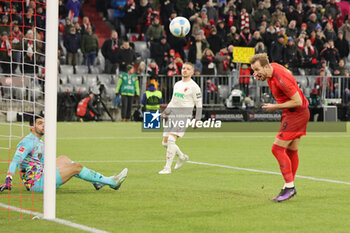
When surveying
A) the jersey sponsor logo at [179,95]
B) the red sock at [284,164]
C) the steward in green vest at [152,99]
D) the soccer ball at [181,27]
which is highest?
the soccer ball at [181,27]

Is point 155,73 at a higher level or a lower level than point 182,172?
higher

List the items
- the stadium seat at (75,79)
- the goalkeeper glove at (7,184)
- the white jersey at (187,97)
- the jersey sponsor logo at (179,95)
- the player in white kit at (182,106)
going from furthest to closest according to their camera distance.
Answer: the stadium seat at (75,79)
the jersey sponsor logo at (179,95)
the white jersey at (187,97)
the player in white kit at (182,106)
the goalkeeper glove at (7,184)

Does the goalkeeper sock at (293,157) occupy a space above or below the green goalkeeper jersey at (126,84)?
below

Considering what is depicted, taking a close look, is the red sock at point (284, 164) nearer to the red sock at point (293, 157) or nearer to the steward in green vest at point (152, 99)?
the red sock at point (293, 157)

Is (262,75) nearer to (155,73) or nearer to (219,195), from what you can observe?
(219,195)

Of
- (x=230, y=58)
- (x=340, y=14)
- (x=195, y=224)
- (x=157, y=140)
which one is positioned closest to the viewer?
(x=195, y=224)

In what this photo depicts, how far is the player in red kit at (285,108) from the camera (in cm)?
914

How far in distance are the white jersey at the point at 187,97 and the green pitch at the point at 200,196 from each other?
117 centimetres

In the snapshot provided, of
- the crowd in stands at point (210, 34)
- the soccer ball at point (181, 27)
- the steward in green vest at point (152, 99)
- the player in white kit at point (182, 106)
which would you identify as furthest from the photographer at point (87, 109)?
the player in white kit at point (182, 106)

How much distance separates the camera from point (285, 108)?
361 inches

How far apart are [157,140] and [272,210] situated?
38.9ft

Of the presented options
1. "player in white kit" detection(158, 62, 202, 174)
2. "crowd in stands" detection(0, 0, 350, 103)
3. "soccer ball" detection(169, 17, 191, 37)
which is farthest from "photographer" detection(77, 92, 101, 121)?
"player in white kit" detection(158, 62, 202, 174)

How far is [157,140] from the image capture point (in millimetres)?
20156

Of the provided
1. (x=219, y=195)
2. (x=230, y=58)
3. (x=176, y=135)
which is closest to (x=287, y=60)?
(x=230, y=58)
